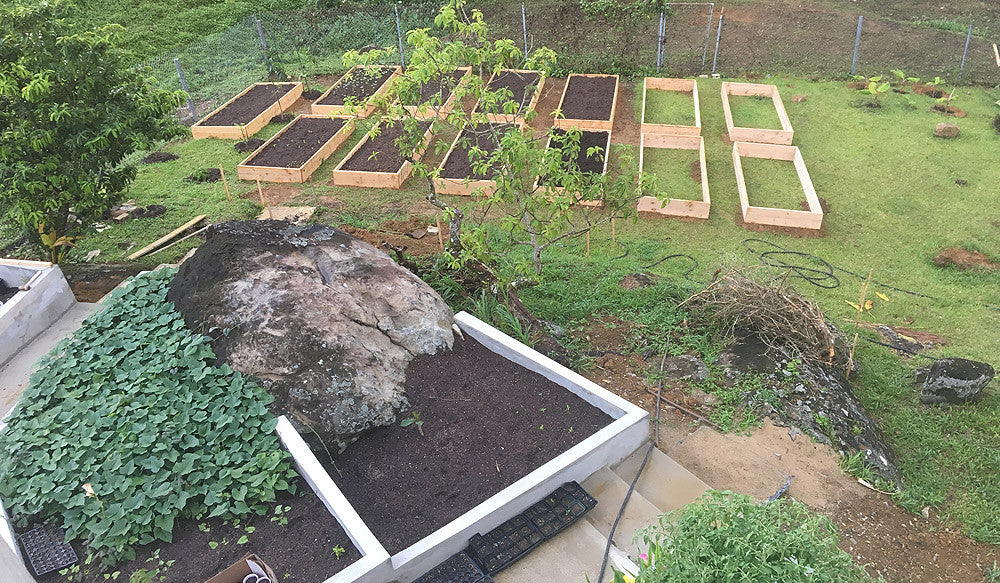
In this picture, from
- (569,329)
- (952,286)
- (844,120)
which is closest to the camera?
(569,329)

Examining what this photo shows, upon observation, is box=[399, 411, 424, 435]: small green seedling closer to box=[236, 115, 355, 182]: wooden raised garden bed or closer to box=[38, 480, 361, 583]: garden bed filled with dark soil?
box=[38, 480, 361, 583]: garden bed filled with dark soil

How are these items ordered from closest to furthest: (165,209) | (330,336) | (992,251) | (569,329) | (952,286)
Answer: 1. (330,336)
2. (569,329)
3. (952,286)
4. (992,251)
5. (165,209)

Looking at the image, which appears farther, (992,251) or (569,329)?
(992,251)

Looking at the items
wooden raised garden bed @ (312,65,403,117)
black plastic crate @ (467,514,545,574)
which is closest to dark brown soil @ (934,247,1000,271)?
black plastic crate @ (467,514,545,574)

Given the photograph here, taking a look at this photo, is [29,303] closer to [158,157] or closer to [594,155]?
[158,157]

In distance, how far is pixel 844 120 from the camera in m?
11.7

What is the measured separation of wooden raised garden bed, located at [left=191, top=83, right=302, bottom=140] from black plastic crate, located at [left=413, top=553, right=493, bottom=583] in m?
10.2

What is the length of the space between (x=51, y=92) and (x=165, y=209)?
3678 millimetres

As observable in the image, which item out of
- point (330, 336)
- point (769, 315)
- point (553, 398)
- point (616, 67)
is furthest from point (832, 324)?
point (616, 67)

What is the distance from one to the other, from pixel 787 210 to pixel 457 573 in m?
7.13

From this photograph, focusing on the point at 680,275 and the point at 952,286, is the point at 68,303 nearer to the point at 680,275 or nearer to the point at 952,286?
the point at 680,275

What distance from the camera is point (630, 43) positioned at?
14852mm

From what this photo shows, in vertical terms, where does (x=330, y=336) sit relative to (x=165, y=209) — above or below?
above

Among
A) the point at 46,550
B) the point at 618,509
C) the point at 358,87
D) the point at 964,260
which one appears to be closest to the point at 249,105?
the point at 358,87
